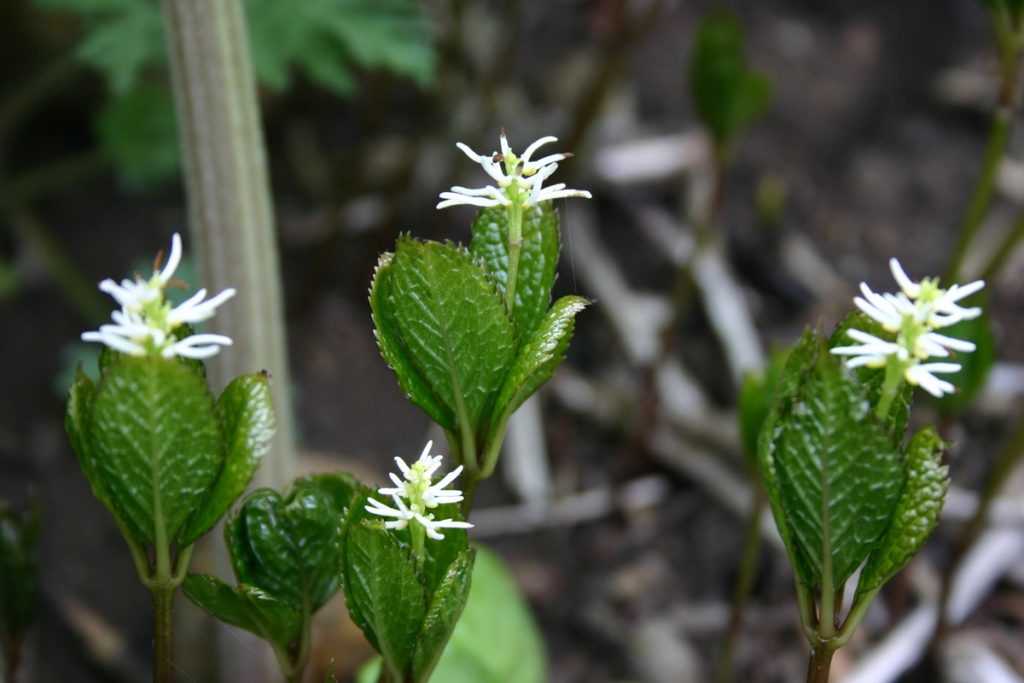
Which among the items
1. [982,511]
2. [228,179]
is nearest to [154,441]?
[228,179]

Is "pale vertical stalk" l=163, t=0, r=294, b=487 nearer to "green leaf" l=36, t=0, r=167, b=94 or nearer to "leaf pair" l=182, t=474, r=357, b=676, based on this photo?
"leaf pair" l=182, t=474, r=357, b=676

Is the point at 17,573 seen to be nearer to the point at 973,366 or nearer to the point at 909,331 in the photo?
the point at 909,331

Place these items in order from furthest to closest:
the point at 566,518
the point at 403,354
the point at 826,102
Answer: the point at 826,102 → the point at 566,518 → the point at 403,354

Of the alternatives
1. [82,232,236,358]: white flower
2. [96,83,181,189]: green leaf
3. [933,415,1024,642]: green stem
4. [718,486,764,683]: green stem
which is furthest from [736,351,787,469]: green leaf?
[96,83,181,189]: green leaf

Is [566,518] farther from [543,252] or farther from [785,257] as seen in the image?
[543,252]

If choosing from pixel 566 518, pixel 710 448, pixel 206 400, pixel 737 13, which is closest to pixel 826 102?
pixel 737 13

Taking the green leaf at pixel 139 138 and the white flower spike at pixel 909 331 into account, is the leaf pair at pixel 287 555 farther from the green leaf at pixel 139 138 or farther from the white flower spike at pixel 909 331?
the green leaf at pixel 139 138
